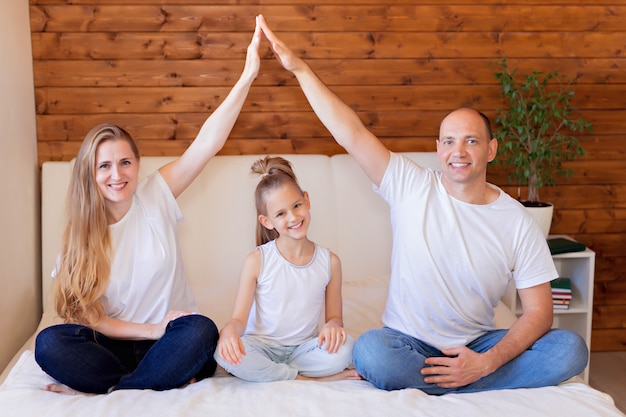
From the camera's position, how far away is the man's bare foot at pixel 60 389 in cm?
212

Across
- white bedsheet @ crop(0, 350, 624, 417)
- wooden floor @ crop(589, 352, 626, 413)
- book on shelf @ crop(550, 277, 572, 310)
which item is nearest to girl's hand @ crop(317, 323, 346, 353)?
white bedsheet @ crop(0, 350, 624, 417)

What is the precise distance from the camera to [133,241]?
7.83 ft

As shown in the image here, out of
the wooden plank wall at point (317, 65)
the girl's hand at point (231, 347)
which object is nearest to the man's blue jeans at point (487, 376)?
the girl's hand at point (231, 347)

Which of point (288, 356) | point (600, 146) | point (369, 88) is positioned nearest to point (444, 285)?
point (288, 356)

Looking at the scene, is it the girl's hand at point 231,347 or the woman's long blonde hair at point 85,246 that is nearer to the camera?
the girl's hand at point 231,347

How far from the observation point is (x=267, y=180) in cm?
235

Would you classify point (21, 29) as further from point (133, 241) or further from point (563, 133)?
point (563, 133)

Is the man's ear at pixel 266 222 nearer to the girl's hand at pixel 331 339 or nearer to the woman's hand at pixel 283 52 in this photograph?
the girl's hand at pixel 331 339

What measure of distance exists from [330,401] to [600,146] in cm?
199

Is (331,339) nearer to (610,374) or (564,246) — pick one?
(564,246)

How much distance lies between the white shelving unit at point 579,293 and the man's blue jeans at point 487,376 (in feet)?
2.99

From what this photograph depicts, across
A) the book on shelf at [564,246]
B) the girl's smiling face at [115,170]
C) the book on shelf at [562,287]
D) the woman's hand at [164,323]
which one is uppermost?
the girl's smiling face at [115,170]

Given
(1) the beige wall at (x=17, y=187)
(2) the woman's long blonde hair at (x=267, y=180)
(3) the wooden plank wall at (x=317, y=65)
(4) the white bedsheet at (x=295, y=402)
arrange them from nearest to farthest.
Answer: (4) the white bedsheet at (x=295, y=402), (2) the woman's long blonde hair at (x=267, y=180), (1) the beige wall at (x=17, y=187), (3) the wooden plank wall at (x=317, y=65)

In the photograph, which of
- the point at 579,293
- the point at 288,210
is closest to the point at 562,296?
the point at 579,293
